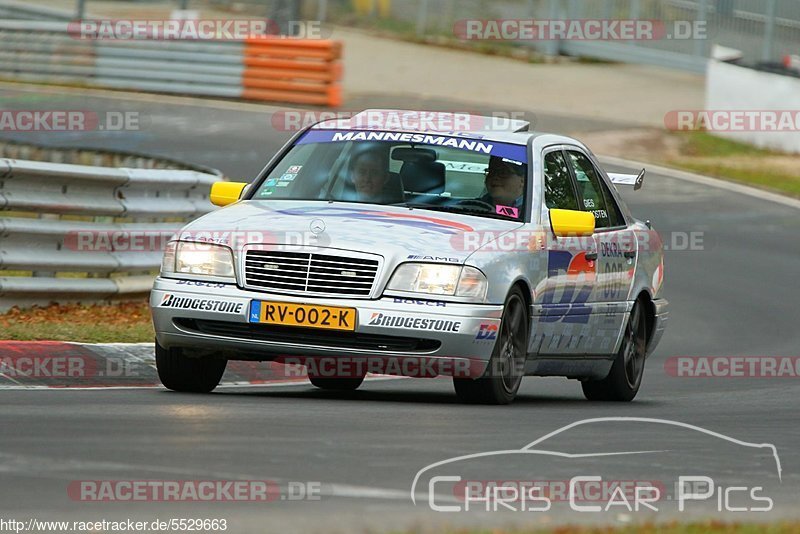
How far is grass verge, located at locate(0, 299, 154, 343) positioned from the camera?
11016 millimetres

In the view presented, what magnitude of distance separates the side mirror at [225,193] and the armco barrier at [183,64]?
18975mm

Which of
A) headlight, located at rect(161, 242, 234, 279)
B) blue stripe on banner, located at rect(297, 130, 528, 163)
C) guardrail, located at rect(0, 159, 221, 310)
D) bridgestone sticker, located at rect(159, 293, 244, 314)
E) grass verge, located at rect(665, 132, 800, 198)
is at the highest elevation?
blue stripe on banner, located at rect(297, 130, 528, 163)

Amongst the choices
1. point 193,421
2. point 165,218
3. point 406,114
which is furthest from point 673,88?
point 193,421

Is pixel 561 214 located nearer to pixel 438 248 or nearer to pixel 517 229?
pixel 517 229

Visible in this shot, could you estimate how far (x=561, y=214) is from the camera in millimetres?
10008

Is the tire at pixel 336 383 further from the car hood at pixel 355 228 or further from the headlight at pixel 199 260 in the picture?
the headlight at pixel 199 260

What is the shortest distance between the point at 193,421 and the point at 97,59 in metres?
23.7

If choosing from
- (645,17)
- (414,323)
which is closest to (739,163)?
(645,17)

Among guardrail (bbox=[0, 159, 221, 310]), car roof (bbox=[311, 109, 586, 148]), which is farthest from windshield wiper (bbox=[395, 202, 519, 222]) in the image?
guardrail (bbox=[0, 159, 221, 310])

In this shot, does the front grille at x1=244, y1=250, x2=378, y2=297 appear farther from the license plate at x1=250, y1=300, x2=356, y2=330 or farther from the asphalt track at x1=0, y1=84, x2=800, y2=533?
the asphalt track at x1=0, y1=84, x2=800, y2=533

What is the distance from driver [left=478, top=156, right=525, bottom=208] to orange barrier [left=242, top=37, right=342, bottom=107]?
19089mm

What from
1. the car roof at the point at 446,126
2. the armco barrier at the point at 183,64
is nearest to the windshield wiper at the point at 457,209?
the car roof at the point at 446,126

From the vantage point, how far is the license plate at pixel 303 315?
29.4 feet

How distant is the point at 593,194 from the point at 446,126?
3.74ft
